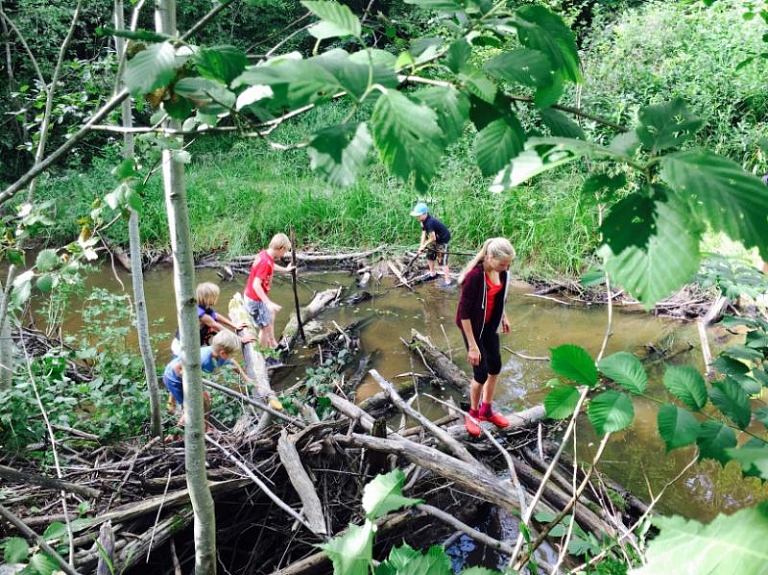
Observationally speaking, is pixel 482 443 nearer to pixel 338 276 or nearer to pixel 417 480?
pixel 417 480

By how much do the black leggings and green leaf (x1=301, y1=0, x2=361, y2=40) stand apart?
147 inches

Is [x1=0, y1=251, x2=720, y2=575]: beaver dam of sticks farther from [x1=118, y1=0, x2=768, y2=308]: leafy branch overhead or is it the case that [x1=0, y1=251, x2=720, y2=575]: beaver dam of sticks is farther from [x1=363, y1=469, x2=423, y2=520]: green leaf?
[x1=118, y1=0, x2=768, y2=308]: leafy branch overhead

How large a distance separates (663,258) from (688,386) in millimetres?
729

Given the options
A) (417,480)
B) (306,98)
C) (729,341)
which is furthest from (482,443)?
(729,341)

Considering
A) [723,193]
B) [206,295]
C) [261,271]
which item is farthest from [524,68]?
[261,271]

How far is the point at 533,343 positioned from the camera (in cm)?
670

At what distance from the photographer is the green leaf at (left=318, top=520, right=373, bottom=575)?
102cm

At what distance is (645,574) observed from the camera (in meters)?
0.69

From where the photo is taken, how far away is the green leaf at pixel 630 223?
72 centimetres

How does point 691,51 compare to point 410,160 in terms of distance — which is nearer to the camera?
point 410,160

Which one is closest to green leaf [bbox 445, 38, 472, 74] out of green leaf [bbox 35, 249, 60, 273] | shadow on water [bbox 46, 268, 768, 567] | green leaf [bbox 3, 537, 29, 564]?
green leaf [bbox 35, 249, 60, 273]

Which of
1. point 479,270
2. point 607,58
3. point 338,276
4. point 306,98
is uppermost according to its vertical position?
point 306,98

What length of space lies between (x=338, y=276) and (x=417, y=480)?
6371 mm

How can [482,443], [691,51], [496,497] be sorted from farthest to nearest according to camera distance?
[691,51] → [482,443] → [496,497]
